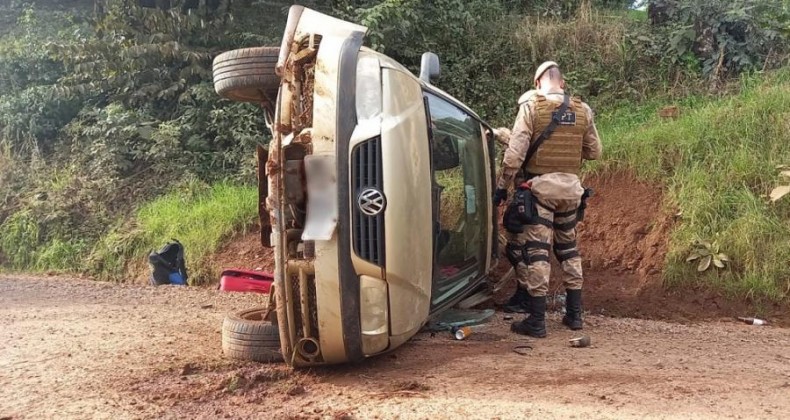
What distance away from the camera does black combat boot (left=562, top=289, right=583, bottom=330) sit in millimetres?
4633

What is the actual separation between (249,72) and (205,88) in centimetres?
561

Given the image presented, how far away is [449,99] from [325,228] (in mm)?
1618

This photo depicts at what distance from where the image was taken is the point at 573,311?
4660mm

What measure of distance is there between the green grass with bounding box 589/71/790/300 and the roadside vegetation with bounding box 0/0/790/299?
87mm

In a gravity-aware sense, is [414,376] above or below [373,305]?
below

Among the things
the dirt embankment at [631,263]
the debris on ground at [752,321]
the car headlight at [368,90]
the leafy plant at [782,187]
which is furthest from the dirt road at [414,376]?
the leafy plant at [782,187]

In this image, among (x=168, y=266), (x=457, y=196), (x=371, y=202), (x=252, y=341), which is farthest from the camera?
(x=168, y=266)

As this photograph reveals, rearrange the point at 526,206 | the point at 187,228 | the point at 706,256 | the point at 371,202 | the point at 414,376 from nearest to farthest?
1. the point at 371,202
2. the point at 414,376
3. the point at 526,206
4. the point at 706,256
5. the point at 187,228

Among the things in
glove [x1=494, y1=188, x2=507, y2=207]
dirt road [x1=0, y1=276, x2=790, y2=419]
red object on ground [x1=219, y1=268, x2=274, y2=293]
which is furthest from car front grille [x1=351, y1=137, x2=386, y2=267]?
red object on ground [x1=219, y1=268, x2=274, y2=293]

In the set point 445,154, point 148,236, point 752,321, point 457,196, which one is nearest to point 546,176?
A: point 457,196

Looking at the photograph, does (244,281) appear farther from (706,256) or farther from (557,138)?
(706,256)

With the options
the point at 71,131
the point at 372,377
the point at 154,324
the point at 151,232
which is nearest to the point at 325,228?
the point at 372,377

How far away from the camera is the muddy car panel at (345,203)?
3072 millimetres

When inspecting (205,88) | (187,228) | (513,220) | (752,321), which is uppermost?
(205,88)
